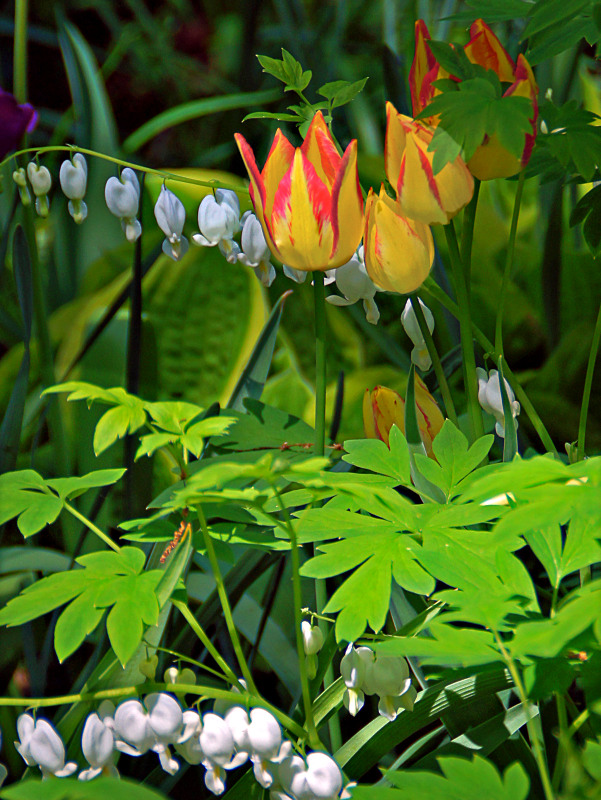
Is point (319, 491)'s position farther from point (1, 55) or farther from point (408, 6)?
point (1, 55)

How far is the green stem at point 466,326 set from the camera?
Result: 38 cm

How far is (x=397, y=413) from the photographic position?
430 millimetres

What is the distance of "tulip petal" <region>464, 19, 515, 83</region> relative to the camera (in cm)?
38

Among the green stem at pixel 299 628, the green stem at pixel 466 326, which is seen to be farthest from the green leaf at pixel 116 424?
the green stem at pixel 466 326

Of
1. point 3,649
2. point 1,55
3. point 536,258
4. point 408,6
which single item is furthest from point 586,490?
point 1,55

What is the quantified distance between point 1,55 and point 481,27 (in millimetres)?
1920

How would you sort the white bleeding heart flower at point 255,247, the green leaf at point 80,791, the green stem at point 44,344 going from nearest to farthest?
the green leaf at point 80,791 < the white bleeding heart flower at point 255,247 < the green stem at point 44,344

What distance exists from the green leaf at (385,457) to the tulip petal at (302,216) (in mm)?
93

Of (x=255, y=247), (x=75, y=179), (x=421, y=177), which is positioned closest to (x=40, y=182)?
(x=75, y=179)

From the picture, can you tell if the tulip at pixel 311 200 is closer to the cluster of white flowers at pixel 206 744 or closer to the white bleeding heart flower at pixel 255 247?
the white bleeding heart flower at pixel 255 247

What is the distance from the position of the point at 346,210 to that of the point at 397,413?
0.14m

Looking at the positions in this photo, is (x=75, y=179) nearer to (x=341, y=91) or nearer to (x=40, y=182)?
(x=40, y=182)

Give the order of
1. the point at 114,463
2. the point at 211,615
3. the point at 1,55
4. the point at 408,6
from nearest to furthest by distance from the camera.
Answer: the point at 211,615 → the point at 114,463 → the point at 408,6 → the point at 1,55

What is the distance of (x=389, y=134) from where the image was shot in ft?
1.14
